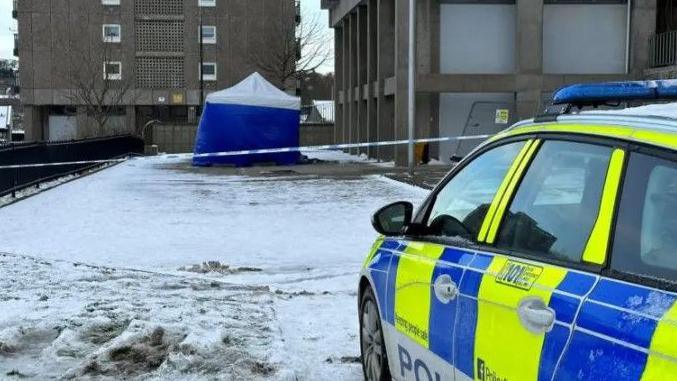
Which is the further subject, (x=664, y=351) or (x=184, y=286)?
(x=184, y=286)

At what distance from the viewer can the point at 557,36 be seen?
2892 centimetres

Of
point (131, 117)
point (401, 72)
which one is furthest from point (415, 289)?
point (131, 117)

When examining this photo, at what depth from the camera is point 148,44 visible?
206 ft

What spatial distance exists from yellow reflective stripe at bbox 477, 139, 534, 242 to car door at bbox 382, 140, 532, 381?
0.01m

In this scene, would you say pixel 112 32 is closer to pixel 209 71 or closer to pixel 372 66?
pixel 209 71

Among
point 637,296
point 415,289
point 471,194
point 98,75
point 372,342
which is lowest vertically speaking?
point 372,342

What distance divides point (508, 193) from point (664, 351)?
124 cm

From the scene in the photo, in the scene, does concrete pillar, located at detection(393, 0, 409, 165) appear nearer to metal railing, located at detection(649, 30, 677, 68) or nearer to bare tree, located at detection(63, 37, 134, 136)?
metal railing, located at detection(649, 30, 677, 68)

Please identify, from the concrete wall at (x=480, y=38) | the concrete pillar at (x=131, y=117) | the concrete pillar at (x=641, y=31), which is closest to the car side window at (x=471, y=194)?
the concrete wall at (x=480, y=38)

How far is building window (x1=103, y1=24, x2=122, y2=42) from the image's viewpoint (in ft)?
205

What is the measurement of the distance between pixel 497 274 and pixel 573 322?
57 centimetres

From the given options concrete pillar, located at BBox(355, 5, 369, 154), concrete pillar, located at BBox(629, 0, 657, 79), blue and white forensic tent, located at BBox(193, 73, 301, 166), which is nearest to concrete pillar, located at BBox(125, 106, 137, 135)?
concrete pillar, located at BBox(355, 5, 369, 154)

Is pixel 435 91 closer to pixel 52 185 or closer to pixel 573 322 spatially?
pixel 52 185

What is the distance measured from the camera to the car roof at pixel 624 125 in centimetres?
241
